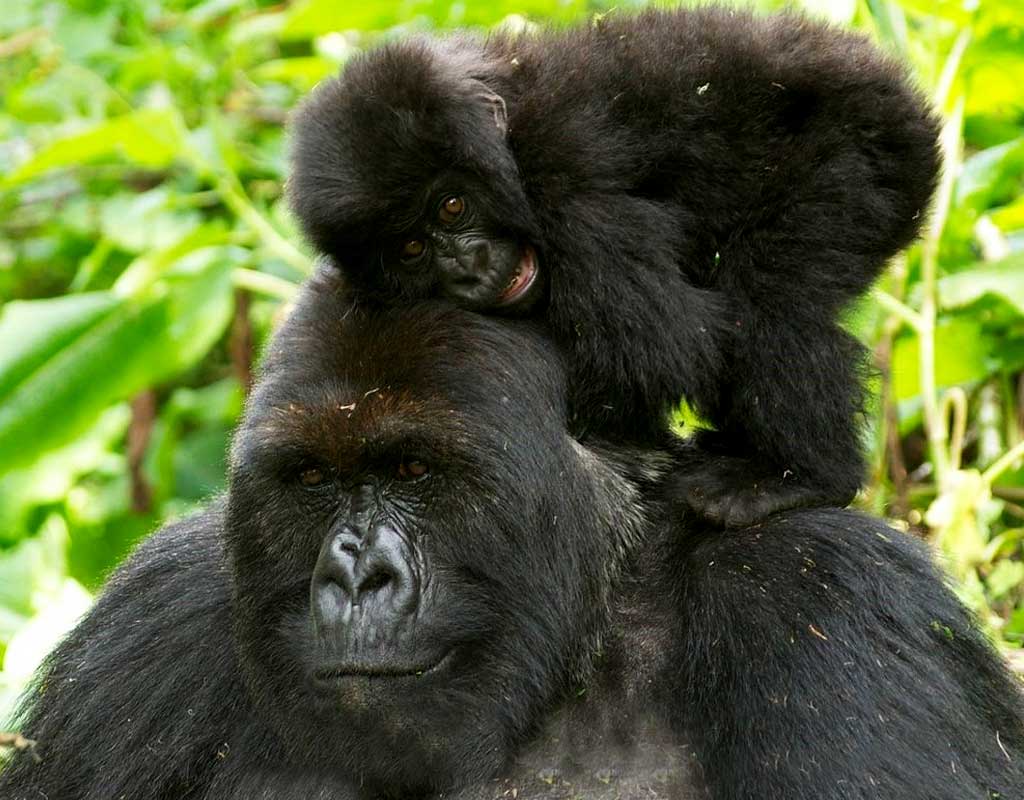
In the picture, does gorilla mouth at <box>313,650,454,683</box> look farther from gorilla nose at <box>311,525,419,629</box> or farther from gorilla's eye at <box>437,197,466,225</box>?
gorilla's eye at <box>437,197,466,225</box>

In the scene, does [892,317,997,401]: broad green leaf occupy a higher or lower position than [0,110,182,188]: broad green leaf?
higher

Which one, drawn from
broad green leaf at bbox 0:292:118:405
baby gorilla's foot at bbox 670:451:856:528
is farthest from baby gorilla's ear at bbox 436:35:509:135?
broad green leaf at bbox 0:292:118:405

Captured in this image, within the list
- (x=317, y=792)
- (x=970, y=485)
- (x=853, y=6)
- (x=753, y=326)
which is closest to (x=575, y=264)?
(x=753, y=326)

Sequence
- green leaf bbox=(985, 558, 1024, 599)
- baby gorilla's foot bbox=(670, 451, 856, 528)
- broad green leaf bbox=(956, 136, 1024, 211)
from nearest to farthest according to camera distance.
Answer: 1. baby gorilla's foot bbox=(670, 451, 856, 528)
2. green leaf bbox=(985, 558, 1024, 599)
3. broad green leaf bbox=(956, 136, 1024, 211)

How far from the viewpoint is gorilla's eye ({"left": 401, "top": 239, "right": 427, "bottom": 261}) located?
3.17 m

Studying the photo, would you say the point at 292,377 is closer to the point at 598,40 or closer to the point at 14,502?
the point at 598,40

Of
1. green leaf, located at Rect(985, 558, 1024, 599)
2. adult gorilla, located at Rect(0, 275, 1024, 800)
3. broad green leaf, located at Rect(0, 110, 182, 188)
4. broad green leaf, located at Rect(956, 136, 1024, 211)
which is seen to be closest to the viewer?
adult gorilla, located at Rect(0, 275, 1024, 800)

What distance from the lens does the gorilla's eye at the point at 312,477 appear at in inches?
124

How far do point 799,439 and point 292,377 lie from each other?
3.51ft

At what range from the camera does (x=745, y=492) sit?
11.0 ft

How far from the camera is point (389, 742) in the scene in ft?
10.0

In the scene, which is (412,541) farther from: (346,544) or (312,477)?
(312,477)

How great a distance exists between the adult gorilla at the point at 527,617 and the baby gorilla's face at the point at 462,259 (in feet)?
0.21

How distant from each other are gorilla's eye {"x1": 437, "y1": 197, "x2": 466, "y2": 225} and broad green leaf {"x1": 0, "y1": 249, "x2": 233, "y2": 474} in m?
2.67
